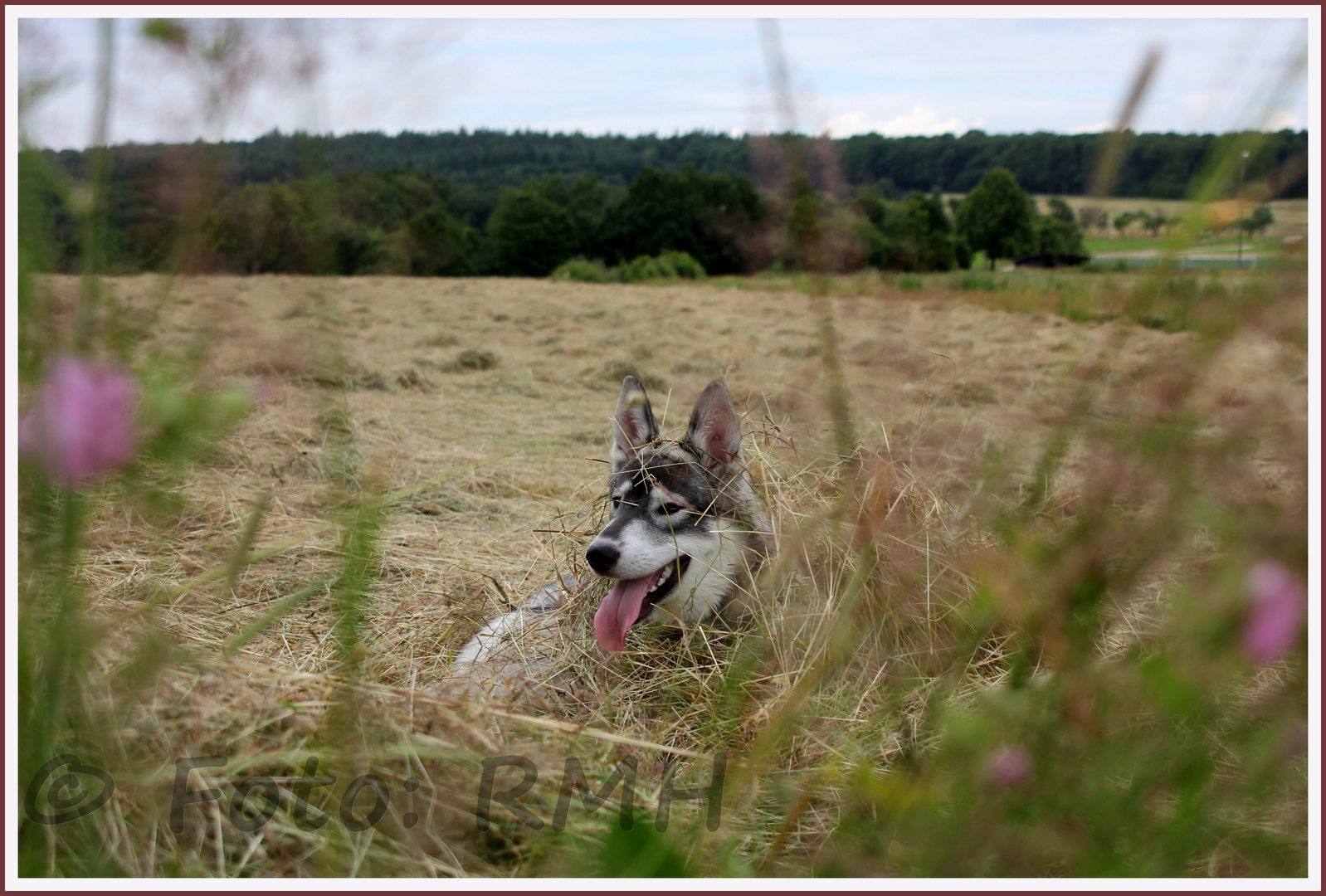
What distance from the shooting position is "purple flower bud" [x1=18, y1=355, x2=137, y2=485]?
109 cm

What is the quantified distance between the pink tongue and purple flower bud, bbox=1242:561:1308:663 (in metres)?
2.18

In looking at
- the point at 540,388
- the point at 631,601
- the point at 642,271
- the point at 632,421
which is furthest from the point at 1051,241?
the point at 642,271

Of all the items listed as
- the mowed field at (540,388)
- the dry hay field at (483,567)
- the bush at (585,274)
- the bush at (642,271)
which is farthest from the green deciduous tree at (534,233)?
the dry hay field at (483,567)

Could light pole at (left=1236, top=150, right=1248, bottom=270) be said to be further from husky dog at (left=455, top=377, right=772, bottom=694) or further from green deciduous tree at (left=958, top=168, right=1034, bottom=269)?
husky dog at (left=455, top=377, right=772, bottom=694)

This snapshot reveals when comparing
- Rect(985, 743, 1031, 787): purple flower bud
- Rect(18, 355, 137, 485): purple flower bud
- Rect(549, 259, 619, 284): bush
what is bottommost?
Rect(985, 743, 1031, 787): purple flower bud

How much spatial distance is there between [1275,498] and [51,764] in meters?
2.13

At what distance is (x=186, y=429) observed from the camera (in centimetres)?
113

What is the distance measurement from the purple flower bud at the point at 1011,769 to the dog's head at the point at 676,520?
1.81 m

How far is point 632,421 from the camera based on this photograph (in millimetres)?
3328

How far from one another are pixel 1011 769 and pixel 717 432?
2.18m

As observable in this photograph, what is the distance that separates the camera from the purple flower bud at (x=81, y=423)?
1094 mm

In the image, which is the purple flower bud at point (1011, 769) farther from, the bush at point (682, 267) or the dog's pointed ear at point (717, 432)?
the bush at point (682, 267)

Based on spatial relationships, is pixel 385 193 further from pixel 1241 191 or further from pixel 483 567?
pixel 483 567

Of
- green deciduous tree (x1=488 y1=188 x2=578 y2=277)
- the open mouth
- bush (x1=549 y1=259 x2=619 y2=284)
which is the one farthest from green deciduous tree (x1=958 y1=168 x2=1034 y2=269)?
green deciduous tree (x1=488 y1=188 x2=578 y2=277)
